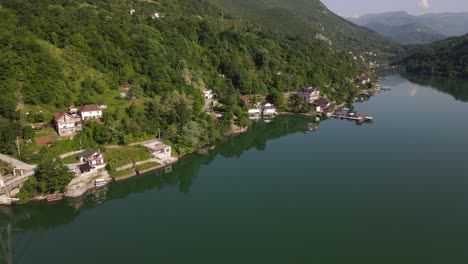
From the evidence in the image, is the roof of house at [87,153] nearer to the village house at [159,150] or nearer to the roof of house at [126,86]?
the village house at [159,150]

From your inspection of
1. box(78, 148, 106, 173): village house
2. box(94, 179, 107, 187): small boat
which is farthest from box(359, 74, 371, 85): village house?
box(94, 179, 107, 187): small boat

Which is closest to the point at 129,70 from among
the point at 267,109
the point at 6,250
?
the point at 267,109

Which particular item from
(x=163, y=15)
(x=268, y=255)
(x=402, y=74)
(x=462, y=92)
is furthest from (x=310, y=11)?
(x=268, y=255)

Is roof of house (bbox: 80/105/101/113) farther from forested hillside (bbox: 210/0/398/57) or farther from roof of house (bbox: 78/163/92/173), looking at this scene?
forested hillside (bbox: 210/0/398/57)

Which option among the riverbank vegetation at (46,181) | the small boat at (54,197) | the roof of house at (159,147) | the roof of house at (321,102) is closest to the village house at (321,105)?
the roof of house at (321,102)

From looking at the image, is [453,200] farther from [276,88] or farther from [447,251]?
[276,88]

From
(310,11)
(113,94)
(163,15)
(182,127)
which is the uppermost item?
(310,11)
